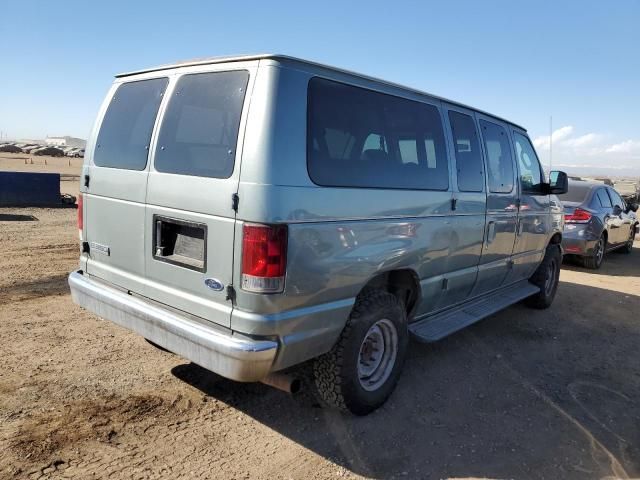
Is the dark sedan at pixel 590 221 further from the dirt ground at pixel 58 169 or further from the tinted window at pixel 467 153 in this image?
the dirt ground at pixel 58 169

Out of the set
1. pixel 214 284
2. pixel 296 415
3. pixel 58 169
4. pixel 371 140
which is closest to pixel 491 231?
pixel 371 140

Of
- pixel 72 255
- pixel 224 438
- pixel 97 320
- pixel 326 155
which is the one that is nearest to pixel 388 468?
pixel 224 438

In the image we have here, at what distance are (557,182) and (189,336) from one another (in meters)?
4.77

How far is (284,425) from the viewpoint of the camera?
11.2ft

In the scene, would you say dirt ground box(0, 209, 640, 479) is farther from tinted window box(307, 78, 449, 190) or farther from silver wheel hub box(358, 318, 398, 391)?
tinted window box(307, 78, 449, 190)

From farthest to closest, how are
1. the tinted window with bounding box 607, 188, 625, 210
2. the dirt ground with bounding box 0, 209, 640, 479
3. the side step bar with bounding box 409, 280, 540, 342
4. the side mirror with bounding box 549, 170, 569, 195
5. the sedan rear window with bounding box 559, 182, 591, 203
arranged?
the tinted window with bounding box 607, 188, 625, 210, the sedan rear window with bounding box 559, 182, 591, 203, the side mirror with bounding box 549, 170, 569, 195, the side step bar with bounding box 409, 280, 540, 342, the dirt ground with bounding box 0, 209, 640, 479

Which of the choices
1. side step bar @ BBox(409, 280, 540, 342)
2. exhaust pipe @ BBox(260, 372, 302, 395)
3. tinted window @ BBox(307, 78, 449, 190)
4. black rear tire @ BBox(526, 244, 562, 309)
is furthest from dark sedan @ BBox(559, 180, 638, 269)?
exhaust pipe @ BBox(260, 372, 302, 395)

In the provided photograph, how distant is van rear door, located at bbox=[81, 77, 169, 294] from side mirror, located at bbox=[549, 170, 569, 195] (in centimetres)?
454

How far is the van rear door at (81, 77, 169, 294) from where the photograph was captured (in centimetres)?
335

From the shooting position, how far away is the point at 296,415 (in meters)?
3.54

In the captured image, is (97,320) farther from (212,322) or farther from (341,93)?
(341,93)

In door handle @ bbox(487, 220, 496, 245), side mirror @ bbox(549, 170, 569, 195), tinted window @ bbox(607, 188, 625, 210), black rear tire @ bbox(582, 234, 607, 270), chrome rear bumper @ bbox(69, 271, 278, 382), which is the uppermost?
side mirror @ bbox(549, 170, 569, 195)

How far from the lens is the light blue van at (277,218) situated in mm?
2762

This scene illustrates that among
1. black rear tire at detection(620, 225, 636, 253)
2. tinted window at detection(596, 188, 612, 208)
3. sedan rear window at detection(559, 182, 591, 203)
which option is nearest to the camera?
sedan rear window at detection(559, 182, 591, 203)
